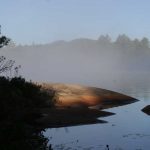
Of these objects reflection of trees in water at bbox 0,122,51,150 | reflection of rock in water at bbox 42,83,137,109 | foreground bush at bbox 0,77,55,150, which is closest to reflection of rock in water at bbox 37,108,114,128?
foreground bush at bbox 0,77,55,150

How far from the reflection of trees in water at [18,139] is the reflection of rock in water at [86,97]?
29.5m

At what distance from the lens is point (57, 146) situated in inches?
964

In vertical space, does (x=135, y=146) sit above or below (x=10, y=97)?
below

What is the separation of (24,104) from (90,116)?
5.39 m

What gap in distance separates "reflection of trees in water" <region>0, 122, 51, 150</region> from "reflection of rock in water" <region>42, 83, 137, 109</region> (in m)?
29.5

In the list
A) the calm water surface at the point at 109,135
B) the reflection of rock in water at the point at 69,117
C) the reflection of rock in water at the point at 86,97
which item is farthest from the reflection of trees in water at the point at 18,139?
the reflection of rock in water at the point at 86,97

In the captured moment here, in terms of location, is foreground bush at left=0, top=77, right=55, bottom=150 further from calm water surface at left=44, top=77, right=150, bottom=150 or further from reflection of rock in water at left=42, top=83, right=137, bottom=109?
reflection of rock in water at left=42, top=83, right=137, bottom=109

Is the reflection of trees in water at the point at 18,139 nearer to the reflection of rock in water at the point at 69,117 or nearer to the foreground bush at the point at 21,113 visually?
the foreground bush at the point at 21,113

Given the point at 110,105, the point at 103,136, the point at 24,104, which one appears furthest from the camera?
the point at 110,105

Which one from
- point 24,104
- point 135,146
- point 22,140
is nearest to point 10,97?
point 24,104

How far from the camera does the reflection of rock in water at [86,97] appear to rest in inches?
1897

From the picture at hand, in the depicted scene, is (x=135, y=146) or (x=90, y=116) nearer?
(x=135, y=146)

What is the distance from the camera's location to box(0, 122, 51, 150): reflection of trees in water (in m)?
14.7

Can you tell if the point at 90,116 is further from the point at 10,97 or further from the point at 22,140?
the point at 22,140
